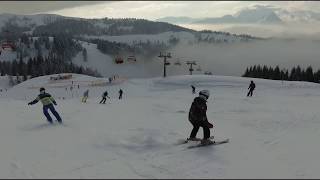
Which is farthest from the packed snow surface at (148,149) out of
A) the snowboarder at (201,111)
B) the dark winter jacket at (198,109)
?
the dark winter jacket at (198,109)

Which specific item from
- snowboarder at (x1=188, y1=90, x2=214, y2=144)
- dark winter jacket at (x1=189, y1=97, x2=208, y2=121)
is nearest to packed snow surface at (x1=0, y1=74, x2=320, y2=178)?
snowboarder at (x1=188, y1=90, x2=214, y2=144)

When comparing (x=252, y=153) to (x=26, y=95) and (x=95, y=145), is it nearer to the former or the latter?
(x=95, y=145)

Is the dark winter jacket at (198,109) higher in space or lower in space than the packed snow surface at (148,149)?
higher

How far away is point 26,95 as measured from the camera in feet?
269

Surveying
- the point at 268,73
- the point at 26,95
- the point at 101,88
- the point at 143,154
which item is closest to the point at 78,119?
the point at 143,154

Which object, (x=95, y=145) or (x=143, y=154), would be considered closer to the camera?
(x=143, y=154)

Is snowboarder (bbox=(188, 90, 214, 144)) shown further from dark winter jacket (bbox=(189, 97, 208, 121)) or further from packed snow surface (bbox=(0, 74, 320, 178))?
Answer: packed snow surface (bbox=(0, 74, 320, 178))

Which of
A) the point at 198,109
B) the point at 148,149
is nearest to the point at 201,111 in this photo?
the point at 198,109

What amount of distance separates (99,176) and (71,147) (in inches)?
126

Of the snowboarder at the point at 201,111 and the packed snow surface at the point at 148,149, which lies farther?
the snowboarder at the point at 201,111

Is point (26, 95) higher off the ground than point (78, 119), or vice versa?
point (78, 119)

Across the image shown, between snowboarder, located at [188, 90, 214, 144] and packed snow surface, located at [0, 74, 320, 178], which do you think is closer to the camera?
packed snow surface, located at [0, 74, 320, 178]

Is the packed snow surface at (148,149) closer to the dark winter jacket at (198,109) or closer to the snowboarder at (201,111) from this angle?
the snowboarder at (201,111)

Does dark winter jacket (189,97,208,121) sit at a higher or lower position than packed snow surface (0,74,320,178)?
higher
